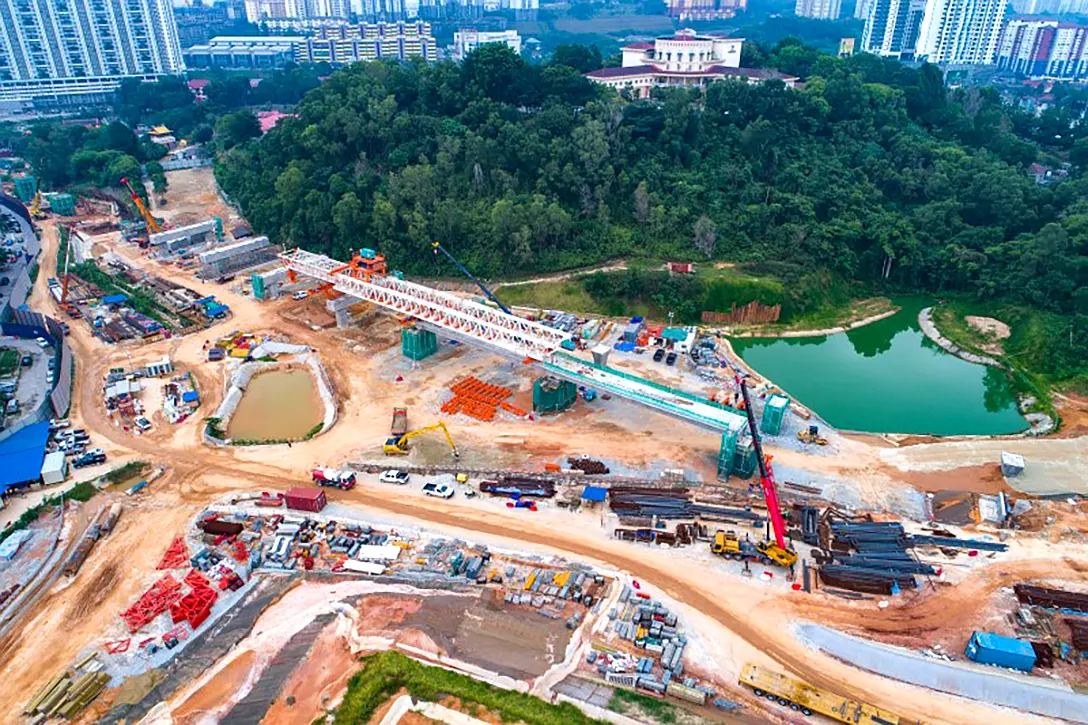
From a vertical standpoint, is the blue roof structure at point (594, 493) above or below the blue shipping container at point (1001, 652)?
below

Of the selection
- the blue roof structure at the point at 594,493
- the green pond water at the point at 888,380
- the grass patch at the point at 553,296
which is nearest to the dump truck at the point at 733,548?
the blue roof structure at the point at 594,493

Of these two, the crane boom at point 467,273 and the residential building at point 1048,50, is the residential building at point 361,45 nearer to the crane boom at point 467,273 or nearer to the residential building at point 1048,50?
the crane boom at point 467,273

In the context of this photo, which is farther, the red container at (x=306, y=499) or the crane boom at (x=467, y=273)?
the crane boom at (x=467, y=273)

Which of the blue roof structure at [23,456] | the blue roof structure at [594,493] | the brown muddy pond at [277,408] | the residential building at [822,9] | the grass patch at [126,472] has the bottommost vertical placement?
the brown muddy pond at [277,408]

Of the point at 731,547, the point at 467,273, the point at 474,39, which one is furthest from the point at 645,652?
the point at 474,39

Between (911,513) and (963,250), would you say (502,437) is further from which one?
(963,250)

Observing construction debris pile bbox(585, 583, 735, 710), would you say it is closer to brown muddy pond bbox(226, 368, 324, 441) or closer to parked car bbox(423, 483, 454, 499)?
parked car bbox(423, 483, 454, 499)
